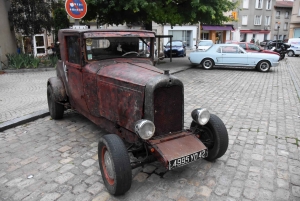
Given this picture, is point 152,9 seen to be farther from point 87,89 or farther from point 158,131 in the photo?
point 158,131

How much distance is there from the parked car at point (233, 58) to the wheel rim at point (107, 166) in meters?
12.2

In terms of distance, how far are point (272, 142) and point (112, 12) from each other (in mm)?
10793

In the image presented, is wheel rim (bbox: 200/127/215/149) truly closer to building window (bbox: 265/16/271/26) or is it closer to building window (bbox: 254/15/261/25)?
building window (bbox: 254/15/261/25)

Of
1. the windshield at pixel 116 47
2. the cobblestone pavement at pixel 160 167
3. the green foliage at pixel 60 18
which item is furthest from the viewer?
the green foliage at pixel 60 18

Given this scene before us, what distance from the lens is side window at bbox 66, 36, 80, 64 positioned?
4473mm

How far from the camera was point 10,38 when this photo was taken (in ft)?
47.4

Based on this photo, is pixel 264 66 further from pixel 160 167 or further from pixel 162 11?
pixel 160 167

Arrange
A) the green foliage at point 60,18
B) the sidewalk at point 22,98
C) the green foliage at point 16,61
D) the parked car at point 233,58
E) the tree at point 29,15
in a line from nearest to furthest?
1. the sidewalk at point 22,98
2. the green foliage at point 16,61
3. the parked car at point 233,58
4. the green foliage at point 60,18
5. the tree at point 29,15

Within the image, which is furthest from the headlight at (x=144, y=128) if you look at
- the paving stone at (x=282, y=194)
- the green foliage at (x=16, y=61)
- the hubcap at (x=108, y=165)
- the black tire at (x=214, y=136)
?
the green foliage at (x=16, y=61)

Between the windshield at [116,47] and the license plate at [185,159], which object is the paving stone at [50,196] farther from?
the windshield at [116,47]

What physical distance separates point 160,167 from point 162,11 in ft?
34.6

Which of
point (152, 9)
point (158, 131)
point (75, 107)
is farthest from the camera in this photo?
point (152, 9)

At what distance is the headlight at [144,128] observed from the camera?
3.02 m

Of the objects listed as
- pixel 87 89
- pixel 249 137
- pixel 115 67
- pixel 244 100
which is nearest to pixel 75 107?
pixel 87 89
